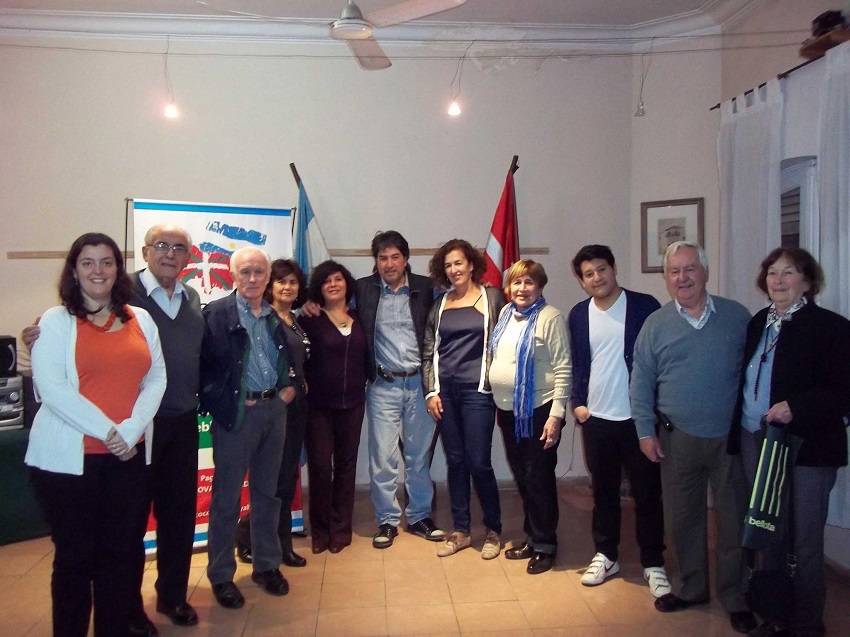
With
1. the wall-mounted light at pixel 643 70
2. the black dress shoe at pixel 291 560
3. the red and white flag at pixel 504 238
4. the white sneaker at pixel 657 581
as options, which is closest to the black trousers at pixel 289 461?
the black dress shoe at pixel 291 560

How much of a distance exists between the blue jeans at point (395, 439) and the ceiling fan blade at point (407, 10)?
1.73 meters

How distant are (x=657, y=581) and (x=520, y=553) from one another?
2.21ft

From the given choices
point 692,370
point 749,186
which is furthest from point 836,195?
point 692,370

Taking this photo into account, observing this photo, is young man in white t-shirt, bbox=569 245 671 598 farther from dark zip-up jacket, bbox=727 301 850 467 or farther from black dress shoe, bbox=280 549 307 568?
black dress shoe, bbox=280 549 307 568

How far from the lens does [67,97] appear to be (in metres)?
4.09

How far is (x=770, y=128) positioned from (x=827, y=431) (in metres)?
1.86

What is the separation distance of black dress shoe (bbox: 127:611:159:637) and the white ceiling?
3.32 m

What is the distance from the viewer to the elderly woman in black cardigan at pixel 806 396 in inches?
87.9

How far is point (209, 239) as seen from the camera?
3664mm

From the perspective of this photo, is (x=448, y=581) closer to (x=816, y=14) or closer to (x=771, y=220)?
(x=771, y=220)

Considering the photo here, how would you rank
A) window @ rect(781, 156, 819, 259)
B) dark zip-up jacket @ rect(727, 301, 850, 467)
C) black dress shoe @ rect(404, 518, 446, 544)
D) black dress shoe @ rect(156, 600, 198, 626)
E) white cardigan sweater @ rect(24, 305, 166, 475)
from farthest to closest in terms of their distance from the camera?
black dress shoe @ rect(404, 518, 446, 544) → window @ rect(781, 156, 819, 259) → black dress shoe @ rect(156, 600, 198, 626) → dark zip-up jacket @ rect(727, 301, 850, 467) → white cardigan sweater @ rect(24, 305, 166, 475)

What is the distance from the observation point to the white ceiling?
3.94m

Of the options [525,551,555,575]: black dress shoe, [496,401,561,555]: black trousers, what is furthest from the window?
[525,551,555,575]: black dress shoe

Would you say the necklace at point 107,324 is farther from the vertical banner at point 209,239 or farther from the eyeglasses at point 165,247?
the vertical banner at point 209,239
